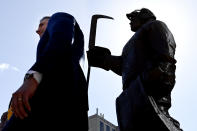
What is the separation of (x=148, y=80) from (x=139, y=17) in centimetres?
113

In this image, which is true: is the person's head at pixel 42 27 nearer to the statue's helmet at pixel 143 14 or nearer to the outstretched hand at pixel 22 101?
the outstretched hand at pixel 22 101

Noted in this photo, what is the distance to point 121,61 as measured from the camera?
3.72m

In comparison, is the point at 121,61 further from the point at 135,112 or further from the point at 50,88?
the point at 50,88

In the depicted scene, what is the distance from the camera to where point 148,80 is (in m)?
2.90

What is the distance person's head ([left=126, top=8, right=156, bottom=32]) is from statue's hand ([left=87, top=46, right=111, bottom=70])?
1.51ft

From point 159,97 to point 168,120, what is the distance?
0.29m

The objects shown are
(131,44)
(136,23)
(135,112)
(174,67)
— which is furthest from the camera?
(136,23)

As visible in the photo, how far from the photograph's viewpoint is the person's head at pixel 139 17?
3.77 meters

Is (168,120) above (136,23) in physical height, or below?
below

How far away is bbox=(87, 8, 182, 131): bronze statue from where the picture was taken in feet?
8.98

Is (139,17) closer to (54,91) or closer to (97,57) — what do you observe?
(97,57)

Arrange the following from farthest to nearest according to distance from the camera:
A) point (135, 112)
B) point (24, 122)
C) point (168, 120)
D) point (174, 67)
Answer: point (174, 67)
point (135, 112)
point (168, 120)
point (24, 122)

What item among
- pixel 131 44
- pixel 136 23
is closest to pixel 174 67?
pixel 131 44

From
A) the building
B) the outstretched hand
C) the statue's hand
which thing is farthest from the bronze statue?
the building
